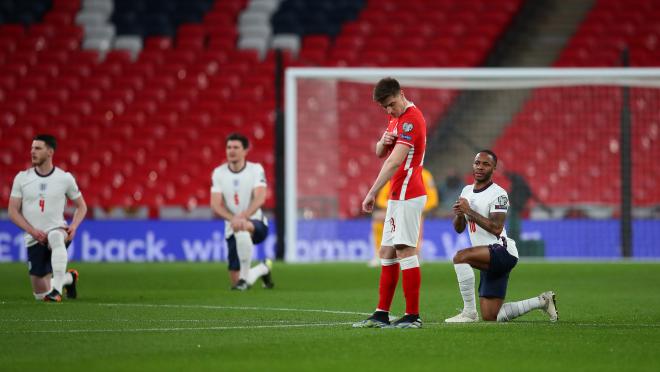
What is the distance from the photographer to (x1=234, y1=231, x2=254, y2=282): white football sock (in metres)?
13.8

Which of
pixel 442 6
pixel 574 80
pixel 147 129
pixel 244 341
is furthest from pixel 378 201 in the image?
pixel 244 341

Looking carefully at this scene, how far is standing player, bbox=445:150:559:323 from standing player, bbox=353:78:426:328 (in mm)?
540

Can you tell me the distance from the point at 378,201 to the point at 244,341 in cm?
1190

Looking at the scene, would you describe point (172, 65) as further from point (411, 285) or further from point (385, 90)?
point (411, 285)

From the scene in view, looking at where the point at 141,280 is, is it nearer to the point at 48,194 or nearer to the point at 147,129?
the point at 48,194

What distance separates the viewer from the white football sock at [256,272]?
13818 millimetres

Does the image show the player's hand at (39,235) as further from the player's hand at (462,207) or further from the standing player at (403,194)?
the player's hand at (462,207)

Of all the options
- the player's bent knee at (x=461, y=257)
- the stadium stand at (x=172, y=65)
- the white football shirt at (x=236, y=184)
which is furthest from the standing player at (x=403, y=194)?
the stadium stand at (x=172, y=65)

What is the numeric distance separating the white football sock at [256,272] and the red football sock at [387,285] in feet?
16.8

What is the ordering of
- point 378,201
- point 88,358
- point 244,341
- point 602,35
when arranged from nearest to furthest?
point 88,358 → point 244,341 → point 378,201 → point 602,35

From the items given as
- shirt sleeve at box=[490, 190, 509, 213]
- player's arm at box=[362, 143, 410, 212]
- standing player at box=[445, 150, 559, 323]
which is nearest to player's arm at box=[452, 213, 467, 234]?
standing player at box=[445, 150, 559, 323]

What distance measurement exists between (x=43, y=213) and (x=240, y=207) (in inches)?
115

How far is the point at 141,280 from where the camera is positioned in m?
15.8

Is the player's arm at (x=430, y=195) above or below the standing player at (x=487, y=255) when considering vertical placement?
above
